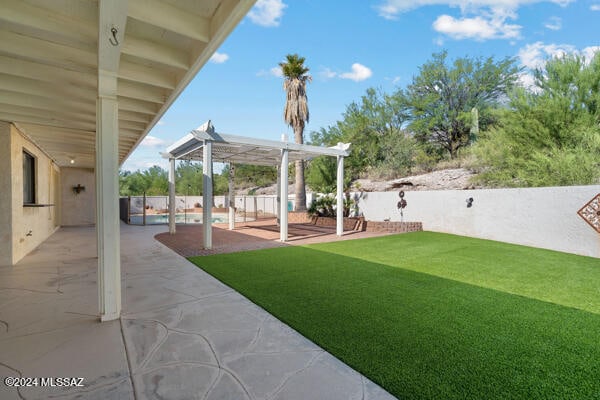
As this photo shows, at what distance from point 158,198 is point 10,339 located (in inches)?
1008

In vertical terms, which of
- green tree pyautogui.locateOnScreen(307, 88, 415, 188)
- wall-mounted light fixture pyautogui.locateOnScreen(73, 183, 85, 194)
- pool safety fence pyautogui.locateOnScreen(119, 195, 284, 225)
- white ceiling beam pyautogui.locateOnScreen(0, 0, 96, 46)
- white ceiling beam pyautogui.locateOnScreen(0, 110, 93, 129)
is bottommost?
pool safety fence pyautogui.locateOnScreen(119, 195, 284, 225)

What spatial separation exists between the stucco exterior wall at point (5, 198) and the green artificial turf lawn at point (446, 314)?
3623mm

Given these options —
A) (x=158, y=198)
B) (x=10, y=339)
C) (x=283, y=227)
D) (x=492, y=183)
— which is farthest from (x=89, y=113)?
(x=158, y=198)

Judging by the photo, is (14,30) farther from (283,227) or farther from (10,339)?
(283,227)

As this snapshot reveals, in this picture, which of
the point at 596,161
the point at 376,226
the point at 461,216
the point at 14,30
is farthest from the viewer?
the point at 376,226

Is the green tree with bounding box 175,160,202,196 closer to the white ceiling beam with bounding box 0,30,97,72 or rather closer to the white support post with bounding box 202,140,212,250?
the white support post with bounding box 202,140,212,250

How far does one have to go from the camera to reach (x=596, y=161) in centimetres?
848

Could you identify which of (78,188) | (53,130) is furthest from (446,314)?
(78,188)

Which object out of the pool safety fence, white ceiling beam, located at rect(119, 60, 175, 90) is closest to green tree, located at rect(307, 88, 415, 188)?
the pool safety fence

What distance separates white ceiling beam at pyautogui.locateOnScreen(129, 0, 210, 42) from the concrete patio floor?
3.06 m

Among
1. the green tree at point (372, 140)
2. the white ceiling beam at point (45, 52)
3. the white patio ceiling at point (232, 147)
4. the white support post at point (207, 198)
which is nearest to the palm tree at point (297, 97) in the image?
the green tree at point (372, 140)

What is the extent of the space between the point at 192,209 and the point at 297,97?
1610 cm

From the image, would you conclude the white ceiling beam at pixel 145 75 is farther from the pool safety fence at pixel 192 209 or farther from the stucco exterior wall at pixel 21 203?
the pool safety fence at pixel 192 209

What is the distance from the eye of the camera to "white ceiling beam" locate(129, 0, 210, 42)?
2.52m
